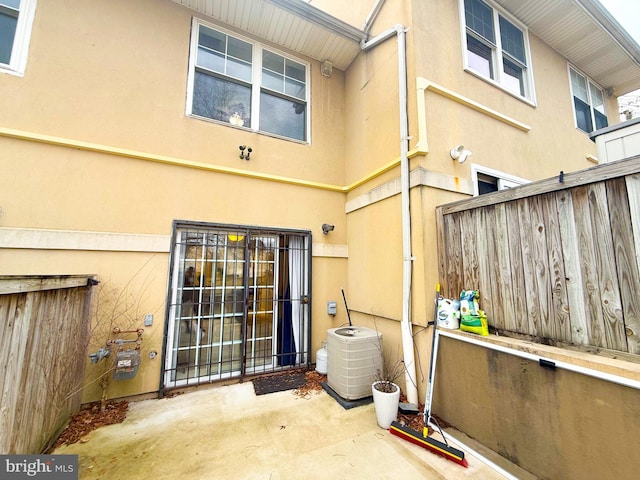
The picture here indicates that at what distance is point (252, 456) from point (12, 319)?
215cm

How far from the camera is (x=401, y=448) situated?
2.48 meters

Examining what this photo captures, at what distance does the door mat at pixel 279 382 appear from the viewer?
12.0 feet

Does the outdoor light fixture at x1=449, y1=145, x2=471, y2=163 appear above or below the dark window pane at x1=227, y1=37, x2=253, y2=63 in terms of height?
below

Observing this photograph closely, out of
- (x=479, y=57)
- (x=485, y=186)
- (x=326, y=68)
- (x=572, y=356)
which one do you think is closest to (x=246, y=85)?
(x=326, y=68)

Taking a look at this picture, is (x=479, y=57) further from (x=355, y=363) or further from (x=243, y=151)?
(x=355, y=363)

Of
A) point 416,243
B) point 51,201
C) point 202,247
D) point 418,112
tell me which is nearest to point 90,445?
point 202,247

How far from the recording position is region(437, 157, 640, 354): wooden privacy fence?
6.24 feet

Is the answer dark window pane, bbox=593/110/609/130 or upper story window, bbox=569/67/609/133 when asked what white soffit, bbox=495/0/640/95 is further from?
dark window pane, bbox=593/110/609/130

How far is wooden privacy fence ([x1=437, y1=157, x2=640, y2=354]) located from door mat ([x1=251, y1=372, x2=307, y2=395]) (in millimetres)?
2598

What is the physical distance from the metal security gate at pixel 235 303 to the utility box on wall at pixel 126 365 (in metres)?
0.42

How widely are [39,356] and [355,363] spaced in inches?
120

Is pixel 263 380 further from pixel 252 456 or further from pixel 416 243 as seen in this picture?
pixel 416 243

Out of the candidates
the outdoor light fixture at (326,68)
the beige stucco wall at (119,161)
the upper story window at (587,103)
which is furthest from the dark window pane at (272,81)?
the upper story window at (587,103)

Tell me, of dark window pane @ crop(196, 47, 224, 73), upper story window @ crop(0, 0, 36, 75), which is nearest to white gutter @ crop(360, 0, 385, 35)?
dark window pane @ crop(196, 47, 224, 73)
